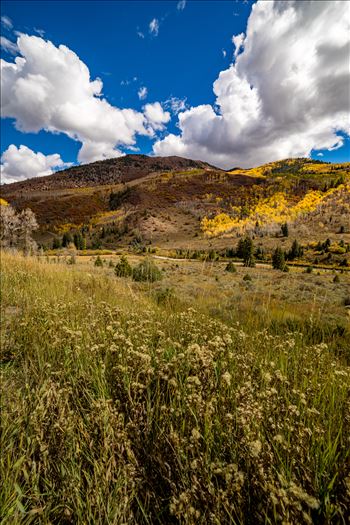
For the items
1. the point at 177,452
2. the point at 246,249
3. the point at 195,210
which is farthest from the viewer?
the point at 195,210

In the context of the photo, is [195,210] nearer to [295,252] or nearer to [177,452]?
[295,252]

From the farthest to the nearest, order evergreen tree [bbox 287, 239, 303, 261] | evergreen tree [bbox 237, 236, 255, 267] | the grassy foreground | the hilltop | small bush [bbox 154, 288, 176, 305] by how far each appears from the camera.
→ 1. the hilltop
2. evergreen tree [bbox 287, 239, 303, 261]
3. evergreen tree [bbox 237, 236, 255, 267]
4. small bush [bbox 154, 288, 176, 305]
5. the grassy foreground

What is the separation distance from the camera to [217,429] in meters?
1.48

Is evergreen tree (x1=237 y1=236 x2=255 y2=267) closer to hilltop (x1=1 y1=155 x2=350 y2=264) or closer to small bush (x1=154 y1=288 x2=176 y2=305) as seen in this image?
hilltop (x1=1 y1=155 x2=350 y2=264)

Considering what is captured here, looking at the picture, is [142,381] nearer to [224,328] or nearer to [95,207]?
[224,328]

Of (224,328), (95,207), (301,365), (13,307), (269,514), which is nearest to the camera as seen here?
(269,514)

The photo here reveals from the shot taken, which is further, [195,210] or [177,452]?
[195,210]

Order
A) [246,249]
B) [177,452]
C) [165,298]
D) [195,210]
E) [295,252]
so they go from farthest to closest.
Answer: [195,210]
[295,252]
[246,249]
[165,298]
[177,452]

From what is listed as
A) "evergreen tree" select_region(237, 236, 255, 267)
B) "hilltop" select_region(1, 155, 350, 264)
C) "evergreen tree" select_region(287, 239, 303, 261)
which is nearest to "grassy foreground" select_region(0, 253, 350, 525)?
"evergreen tree" select_region(237, 236, 255, 267)

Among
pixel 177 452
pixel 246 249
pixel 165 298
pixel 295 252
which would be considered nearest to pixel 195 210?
pixel 246 249

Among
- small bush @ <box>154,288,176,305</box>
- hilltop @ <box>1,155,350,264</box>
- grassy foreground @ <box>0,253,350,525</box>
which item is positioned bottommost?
small bush @ <box>154,288,176,305</box>

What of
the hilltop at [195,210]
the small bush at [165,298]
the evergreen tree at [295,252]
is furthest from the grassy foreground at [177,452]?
the hilltop at [195,210]

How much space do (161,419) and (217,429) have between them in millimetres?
385

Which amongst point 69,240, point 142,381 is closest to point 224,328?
point 142,381
